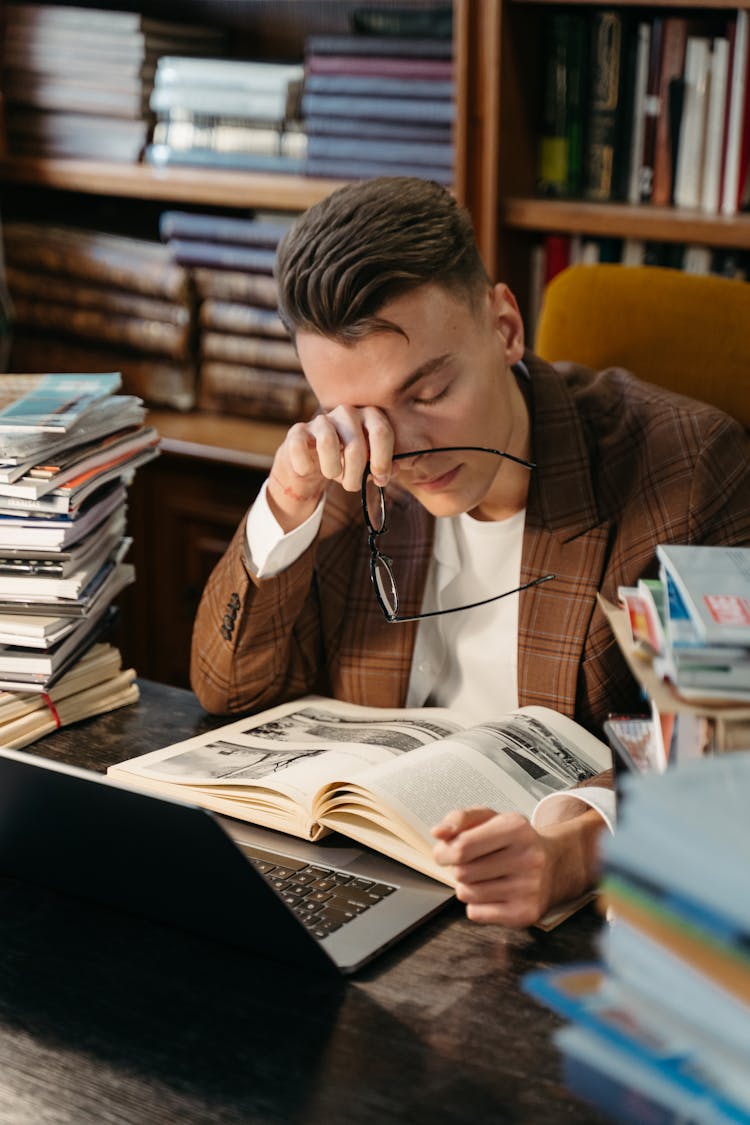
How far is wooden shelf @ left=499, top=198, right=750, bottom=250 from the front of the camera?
2.01 meters

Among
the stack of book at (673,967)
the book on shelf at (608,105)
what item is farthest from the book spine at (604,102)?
the stack of book at (673,967)

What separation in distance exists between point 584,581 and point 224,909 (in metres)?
0.61

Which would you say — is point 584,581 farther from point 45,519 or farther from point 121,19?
point 121,19

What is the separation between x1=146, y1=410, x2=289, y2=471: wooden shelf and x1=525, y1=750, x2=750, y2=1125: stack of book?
1844mm

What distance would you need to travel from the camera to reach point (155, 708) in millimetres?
1396

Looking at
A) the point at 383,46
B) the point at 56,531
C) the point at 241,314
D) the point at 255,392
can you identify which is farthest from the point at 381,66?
the point at 56,531

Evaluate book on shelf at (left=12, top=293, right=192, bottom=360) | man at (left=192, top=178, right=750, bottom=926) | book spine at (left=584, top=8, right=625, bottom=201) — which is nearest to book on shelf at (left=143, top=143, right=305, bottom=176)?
book on shelf at (left=12, top=293, right=192, bottom=360)

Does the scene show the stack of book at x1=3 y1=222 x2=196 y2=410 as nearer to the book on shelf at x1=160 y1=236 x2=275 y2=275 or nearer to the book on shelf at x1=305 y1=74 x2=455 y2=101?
the book on shelf at x1=160 y1=236 x2=275 y2=275

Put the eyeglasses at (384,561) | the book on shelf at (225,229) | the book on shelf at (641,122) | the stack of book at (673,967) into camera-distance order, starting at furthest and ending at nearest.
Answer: the book on shelf at (225,229) → the book on shelf at (641,122) → the eyeglasses at (384,561) → the stack of book at (673,967)

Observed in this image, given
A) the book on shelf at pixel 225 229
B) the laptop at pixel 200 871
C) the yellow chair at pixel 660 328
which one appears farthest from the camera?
the book on shelf at pixel 225 229

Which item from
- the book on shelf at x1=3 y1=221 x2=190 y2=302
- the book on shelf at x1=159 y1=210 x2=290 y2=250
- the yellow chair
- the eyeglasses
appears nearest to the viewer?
the eyeglasses

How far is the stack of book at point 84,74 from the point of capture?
2.59m

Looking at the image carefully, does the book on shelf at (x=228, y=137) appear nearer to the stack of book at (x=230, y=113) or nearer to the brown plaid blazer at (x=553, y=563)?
the stack of book at (x=230, y=113)

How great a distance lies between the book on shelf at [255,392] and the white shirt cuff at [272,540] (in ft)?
3.84
